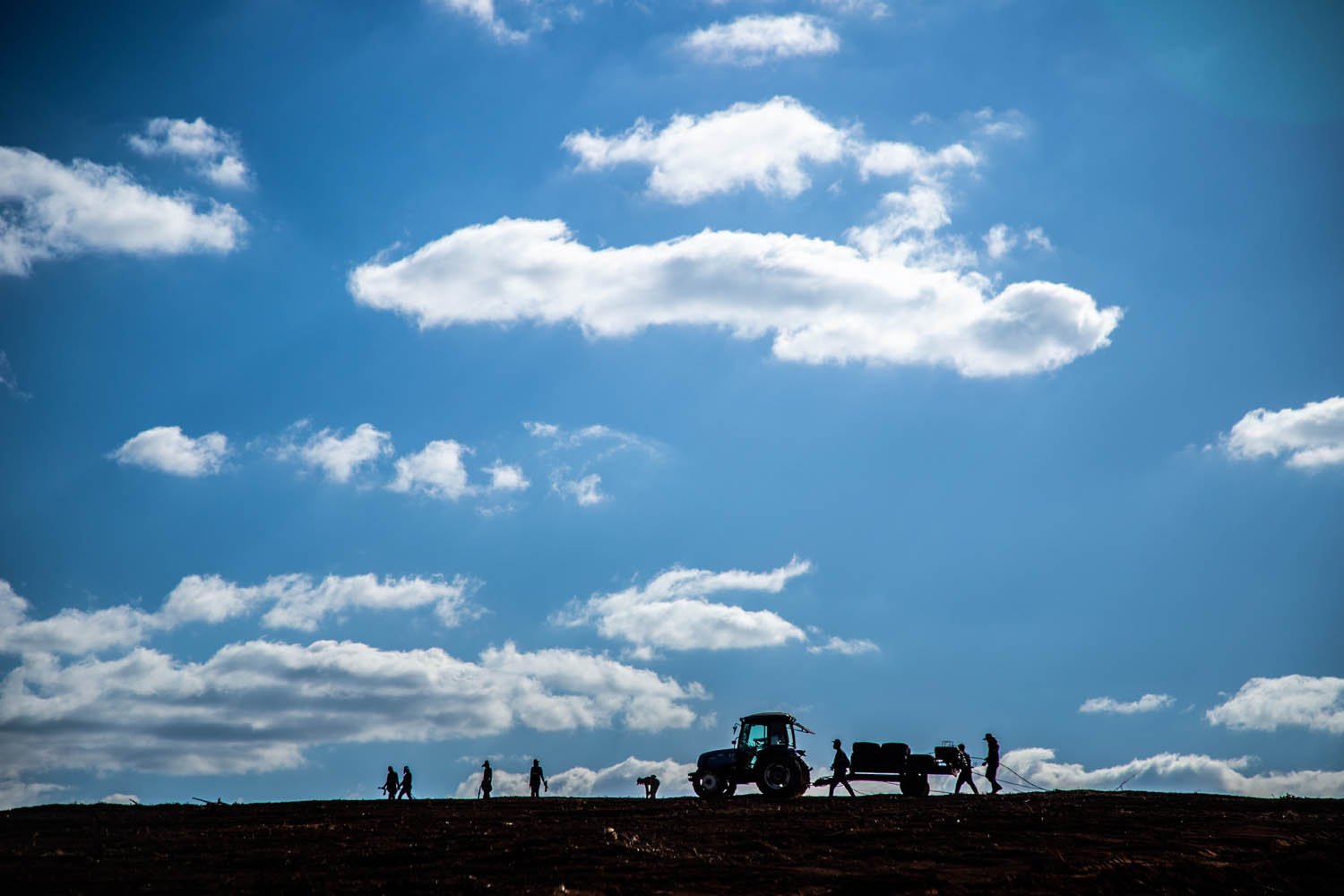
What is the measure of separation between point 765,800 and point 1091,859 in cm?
1446

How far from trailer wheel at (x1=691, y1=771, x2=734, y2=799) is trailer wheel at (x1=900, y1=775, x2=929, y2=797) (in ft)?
18.3

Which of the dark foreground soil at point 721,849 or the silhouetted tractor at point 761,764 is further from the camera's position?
the silhouetted tractor at point 761,764

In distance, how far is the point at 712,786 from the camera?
126ft

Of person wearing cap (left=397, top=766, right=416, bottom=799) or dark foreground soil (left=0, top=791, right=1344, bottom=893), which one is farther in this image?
person wearing cap (left=397, top=766, right=416, bottom=799)

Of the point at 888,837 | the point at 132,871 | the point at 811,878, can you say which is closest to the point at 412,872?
the point at 132,871

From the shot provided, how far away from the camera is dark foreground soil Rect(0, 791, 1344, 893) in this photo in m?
22.7

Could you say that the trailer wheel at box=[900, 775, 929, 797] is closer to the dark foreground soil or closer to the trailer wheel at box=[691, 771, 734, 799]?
the dark foreground soil

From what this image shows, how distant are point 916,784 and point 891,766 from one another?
1.00 metres

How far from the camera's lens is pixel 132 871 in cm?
2472

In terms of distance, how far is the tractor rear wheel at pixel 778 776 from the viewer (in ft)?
123

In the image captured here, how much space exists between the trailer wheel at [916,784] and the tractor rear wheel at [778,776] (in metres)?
3.59

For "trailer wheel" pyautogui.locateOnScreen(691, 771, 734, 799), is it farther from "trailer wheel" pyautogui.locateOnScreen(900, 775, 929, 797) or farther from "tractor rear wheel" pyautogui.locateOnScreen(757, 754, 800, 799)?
"trailer wheel" pyautogui.locateOnScreen(900, 775, 929, 797)

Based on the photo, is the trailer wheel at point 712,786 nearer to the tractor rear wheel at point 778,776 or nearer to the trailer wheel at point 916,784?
the tractor rear wheel at point 778,776

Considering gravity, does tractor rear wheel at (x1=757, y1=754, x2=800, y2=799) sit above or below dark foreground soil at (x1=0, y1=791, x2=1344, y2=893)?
above
